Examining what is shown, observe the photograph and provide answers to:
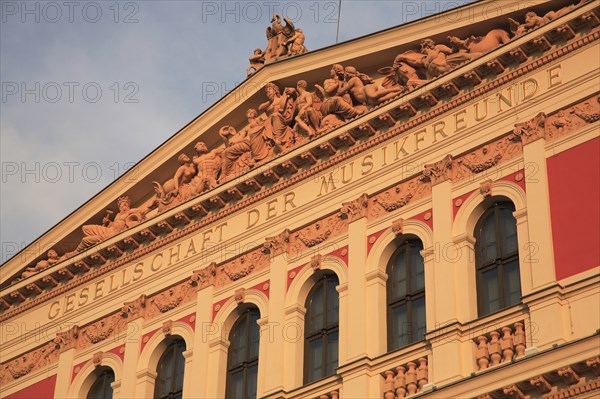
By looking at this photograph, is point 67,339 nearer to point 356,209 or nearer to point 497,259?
point 356,209

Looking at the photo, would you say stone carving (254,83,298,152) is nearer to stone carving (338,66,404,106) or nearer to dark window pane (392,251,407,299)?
stone carving (338,66,404,106)

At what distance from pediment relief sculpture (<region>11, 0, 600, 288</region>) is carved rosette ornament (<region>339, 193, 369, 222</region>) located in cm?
130

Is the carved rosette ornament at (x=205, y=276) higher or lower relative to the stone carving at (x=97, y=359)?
higher

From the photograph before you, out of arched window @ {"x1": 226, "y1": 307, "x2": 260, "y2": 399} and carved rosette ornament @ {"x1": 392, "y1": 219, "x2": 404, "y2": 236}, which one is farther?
arched window @ {"x1": 226, "y1": 307, "x2": 260, "y2": 399}

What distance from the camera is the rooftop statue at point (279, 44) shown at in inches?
1273

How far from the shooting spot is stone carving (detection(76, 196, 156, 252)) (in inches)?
1307

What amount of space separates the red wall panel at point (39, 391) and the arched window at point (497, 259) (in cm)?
1053

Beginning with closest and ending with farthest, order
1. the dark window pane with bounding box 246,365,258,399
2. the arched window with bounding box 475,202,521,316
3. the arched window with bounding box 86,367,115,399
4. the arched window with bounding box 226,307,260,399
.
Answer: the arched window with bounding box 475,202,521,316 → the dark window pane with bounding box 246,365,258,399 → the arched window with bounding box 226,307,260,399 → the arched window with bounding box 86,367,115,399

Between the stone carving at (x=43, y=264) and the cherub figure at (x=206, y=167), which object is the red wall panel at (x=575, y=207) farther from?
the stone carving at (x=43, y=264)

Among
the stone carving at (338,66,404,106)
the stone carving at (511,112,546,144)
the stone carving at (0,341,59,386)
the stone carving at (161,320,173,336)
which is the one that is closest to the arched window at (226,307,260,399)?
the stone carving at (161,320,173,336)

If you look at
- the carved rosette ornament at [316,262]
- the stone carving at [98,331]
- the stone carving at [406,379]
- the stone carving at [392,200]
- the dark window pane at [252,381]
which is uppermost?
the stone carving at [392,200]

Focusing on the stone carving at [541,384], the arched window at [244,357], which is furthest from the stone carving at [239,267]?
the stone carving at [541,384]

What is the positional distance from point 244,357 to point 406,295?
3.82 meters

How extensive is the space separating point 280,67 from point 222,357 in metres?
6.22
